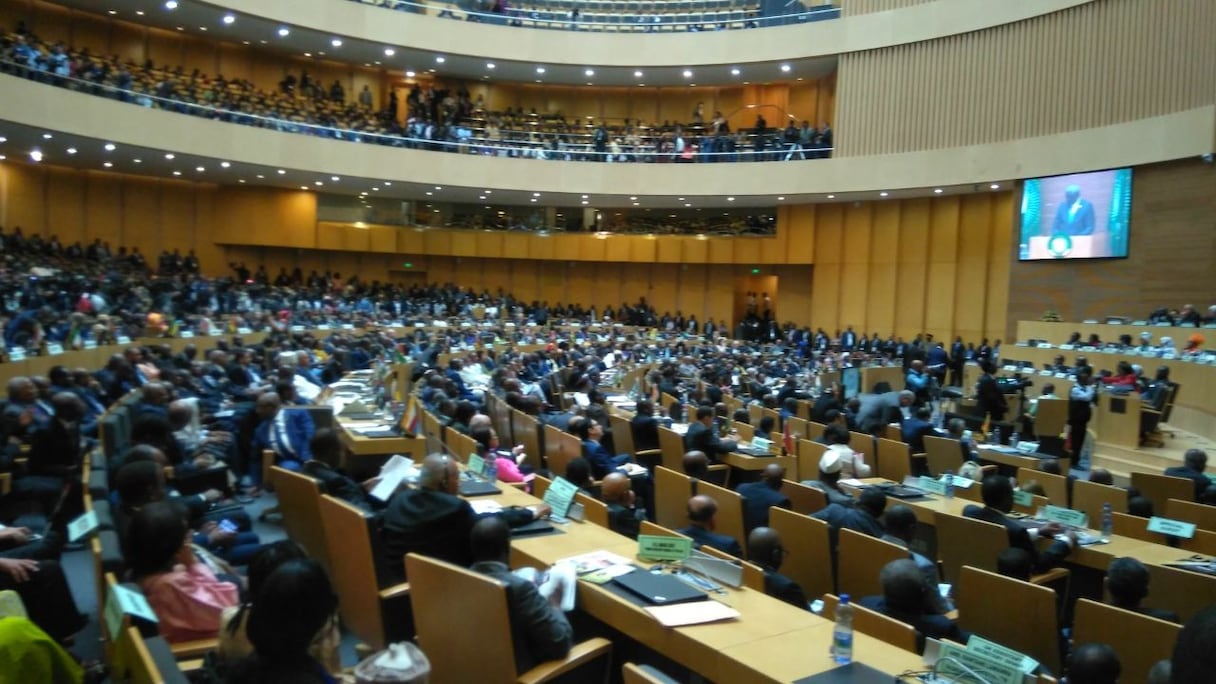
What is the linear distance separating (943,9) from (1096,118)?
5.82 metres

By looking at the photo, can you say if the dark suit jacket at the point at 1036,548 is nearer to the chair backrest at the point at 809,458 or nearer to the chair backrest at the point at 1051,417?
the chair backrest at the point at 809,458

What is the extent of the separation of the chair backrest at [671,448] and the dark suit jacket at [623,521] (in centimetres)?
300

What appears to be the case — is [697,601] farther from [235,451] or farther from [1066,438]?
[1066,438]

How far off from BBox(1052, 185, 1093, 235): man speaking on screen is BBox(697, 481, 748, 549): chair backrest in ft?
59.7

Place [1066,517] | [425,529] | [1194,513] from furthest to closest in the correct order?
[1194,513] < [1066,517] < [425,529]

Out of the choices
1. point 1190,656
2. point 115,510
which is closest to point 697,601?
point 1190,656

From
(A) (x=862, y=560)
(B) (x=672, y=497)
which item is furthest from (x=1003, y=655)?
(B) (x=672, y=497)

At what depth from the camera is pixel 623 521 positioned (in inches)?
215

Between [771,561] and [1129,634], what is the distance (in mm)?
1665

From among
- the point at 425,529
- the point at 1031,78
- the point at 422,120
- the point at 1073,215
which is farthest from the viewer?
the point at 422,120

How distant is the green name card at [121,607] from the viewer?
8.64 feet

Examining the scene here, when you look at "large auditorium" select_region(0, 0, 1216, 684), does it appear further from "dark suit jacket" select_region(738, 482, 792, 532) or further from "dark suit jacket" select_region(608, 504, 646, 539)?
"dark suit jacket" select_region(608, 504, 646, 539)

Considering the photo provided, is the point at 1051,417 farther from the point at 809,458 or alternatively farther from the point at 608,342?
the point at 608,342

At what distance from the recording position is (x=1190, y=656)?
1288 millimetres
